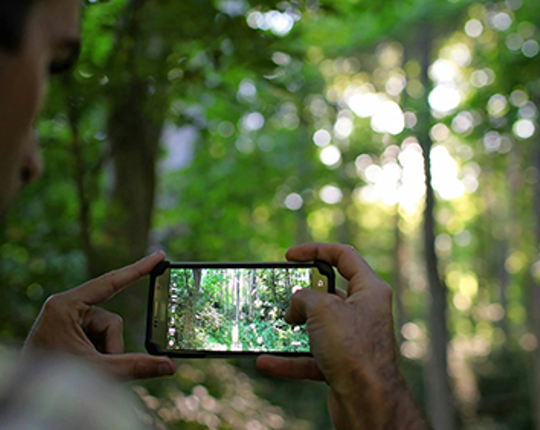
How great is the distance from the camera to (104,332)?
164cm

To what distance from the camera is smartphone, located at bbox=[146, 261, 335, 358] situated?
176 cm

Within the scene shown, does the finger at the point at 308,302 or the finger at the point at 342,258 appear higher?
the finger at the point at 342,258

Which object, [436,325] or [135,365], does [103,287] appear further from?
[436,325]

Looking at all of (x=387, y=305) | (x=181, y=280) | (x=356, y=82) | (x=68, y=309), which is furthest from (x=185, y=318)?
(x=356, y=82)

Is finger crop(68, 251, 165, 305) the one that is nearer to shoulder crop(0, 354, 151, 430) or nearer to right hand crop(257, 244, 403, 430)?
right hand crop(257, 244, 403, 430)

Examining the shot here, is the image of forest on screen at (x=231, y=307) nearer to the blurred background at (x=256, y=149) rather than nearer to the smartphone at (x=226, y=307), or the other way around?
the smartphone at (x=226, y=307)

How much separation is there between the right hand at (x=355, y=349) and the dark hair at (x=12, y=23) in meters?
0.98

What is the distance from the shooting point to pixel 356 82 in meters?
14.0

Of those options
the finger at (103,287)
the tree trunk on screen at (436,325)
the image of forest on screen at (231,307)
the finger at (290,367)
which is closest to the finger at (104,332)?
the finger at (103,287)

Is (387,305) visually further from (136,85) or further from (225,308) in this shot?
(136,85)

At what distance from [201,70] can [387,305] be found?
7.00 ft

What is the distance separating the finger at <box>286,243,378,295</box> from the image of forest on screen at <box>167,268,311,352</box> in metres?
0.14

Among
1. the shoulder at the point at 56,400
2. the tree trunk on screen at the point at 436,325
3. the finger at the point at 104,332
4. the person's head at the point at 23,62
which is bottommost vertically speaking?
the tree trunk on screen at the point at 436,325

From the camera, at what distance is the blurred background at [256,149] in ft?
9.68
